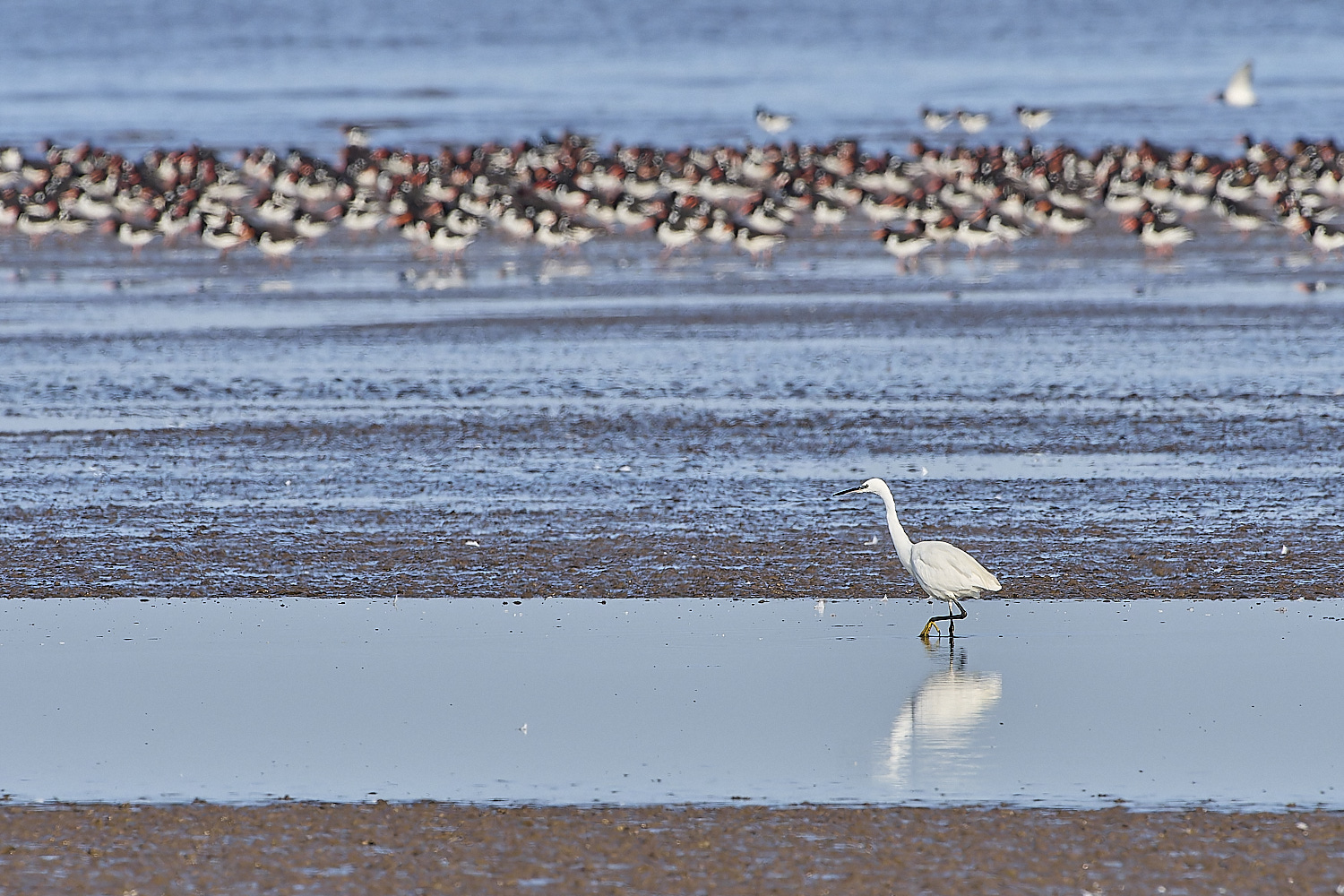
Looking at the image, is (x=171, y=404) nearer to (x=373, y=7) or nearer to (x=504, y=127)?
(x=504, y=127)

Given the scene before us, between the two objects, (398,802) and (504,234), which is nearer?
(398,802)

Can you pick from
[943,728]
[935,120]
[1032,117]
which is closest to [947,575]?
[943,728]

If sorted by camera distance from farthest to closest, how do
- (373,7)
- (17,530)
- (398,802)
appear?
(373,7), (17,530), (398,802)

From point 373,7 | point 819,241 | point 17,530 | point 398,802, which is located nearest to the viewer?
point 398,802

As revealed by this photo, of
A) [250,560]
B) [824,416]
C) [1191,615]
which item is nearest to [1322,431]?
[824,416]

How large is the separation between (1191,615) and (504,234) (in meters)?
Result: 21.5

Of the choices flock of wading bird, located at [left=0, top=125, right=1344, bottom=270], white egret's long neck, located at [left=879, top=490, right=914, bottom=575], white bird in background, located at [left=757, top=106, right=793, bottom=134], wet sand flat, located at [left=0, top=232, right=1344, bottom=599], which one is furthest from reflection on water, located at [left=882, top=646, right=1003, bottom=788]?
white bird in background, located at [left=757, top=106, right=793, bottom=134]

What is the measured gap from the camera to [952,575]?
809cm

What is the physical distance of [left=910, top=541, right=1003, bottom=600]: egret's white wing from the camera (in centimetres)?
809

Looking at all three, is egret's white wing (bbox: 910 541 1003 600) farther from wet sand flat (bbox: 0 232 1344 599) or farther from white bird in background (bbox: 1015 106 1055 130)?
white bird in background (bbox: 1015 106 1055 130)

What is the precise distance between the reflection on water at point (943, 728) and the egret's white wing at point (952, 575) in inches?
16.2

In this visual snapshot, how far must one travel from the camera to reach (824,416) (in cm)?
1330

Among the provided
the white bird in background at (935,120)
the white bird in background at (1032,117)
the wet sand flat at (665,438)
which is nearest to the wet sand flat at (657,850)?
the wet sand flat at (665,438)

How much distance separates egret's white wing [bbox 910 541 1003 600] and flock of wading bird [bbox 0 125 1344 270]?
15.5 metres
